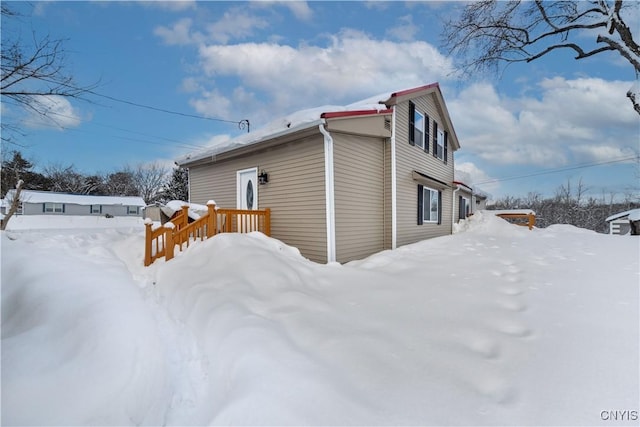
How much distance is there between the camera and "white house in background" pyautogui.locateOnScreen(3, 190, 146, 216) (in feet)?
85.6

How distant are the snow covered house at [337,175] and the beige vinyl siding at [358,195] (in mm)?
23

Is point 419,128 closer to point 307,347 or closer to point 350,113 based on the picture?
point 350,113

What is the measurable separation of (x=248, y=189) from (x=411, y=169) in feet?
15.8

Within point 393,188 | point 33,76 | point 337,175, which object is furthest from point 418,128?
point 33,76

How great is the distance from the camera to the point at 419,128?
9523mm

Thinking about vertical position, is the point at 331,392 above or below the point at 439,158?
below

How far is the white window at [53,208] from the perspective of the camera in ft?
87.6

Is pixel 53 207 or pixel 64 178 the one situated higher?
pixel 64 178

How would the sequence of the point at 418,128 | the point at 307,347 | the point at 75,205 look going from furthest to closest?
1. the point at 75,205
2. the point at 418,128
3. the point at 307,347

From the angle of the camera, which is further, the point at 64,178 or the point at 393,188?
the point at 64,178

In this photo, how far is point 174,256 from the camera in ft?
19.5

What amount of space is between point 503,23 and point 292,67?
7.55 m

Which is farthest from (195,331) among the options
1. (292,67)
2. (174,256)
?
(292,67)

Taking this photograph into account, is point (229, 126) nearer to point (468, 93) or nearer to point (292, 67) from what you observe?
point (292, 67)
